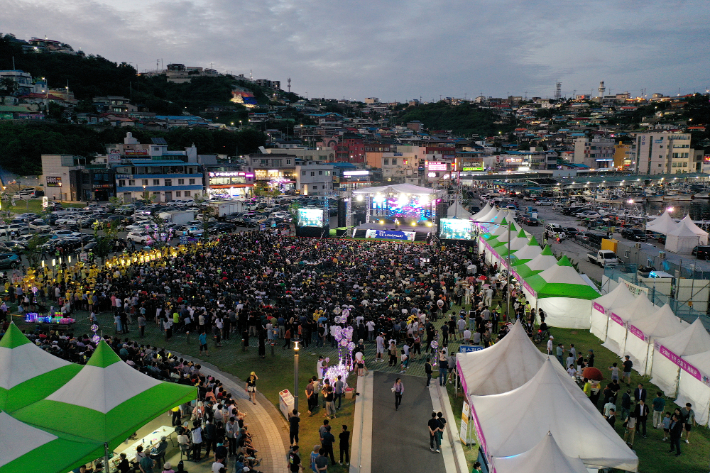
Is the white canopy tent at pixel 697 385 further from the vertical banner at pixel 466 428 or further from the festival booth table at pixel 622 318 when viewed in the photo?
the vertical banner at pixel 466 428

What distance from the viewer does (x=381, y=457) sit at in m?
9.67

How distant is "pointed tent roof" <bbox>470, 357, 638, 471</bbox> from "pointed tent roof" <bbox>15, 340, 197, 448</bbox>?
587 cm

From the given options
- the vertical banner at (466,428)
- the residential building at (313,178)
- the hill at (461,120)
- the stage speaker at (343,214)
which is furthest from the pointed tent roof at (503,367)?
the hill at (461,120)

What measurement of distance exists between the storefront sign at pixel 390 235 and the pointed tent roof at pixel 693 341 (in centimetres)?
2286

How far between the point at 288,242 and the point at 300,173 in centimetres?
3933

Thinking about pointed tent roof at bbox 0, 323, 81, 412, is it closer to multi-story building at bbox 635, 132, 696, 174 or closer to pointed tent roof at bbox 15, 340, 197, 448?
pointed tent roof at bbox 15, 340, 197, 448

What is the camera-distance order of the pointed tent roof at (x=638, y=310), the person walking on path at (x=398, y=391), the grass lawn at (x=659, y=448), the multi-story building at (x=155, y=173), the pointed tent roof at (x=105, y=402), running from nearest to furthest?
the pointed tent roof at (x=105, y=402) → the grass lawn at (x=659, y=448) → the person walking on path at (x=398, y=391) → the pointed tent roof at (x=638, y=310) → the multi-story building at (x=155, y=173)

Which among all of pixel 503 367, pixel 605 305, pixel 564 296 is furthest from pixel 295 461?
pixel 564 296

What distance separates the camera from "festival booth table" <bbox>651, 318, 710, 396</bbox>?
11.8 meters

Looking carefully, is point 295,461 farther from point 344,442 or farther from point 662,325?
point 662,325

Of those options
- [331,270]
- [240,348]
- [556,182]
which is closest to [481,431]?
[240,348]

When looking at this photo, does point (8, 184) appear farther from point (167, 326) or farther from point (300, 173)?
point (167, 326)

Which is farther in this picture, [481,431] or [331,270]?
[331,270]

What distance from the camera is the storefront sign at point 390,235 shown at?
3469cm
